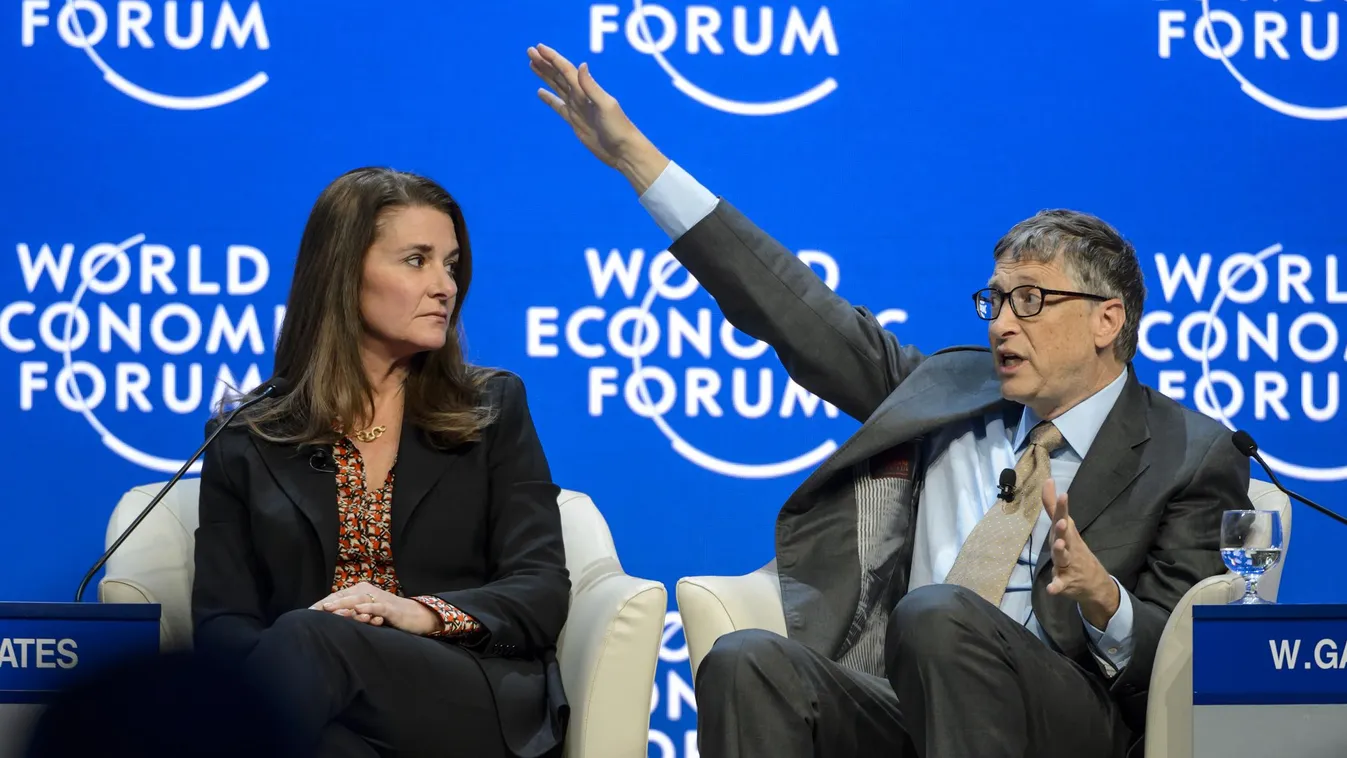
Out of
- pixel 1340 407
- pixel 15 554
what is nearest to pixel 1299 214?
pixel 1340 407

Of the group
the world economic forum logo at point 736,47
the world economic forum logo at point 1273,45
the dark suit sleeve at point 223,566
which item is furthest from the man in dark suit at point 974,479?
the world economic forum logo at point 1273,45

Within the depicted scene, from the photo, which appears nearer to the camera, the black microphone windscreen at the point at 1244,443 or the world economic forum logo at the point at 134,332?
the black microphone windscreen at the point at 1244,443

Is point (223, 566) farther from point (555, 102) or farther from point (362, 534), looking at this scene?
point (555, 102)

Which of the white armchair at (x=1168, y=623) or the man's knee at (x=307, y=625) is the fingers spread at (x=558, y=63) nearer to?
the white armchair at (x=1168, y=623)

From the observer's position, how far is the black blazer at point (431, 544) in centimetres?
269

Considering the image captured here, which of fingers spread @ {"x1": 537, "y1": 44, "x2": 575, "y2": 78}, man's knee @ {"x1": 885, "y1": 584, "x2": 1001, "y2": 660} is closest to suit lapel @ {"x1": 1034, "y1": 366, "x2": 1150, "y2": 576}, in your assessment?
man's knee @ {"x1": 885, "y1": 584, "x2": 1001, "y2": 660}

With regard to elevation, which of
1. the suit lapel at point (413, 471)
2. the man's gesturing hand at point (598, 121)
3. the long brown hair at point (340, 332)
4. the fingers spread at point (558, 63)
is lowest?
the suit lapel at point (413, 471)

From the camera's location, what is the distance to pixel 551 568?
2.83 m

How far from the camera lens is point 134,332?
3.85 metres

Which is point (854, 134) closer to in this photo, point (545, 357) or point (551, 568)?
point (545, 357)

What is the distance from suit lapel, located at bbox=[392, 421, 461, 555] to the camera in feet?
9.21

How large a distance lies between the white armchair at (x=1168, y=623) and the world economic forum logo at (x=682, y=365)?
3.20 ft

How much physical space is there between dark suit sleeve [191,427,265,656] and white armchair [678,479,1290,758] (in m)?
0.79

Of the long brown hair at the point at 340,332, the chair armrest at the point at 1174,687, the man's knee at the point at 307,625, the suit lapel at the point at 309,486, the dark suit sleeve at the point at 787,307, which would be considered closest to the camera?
the man's knee at the point at 307,625
